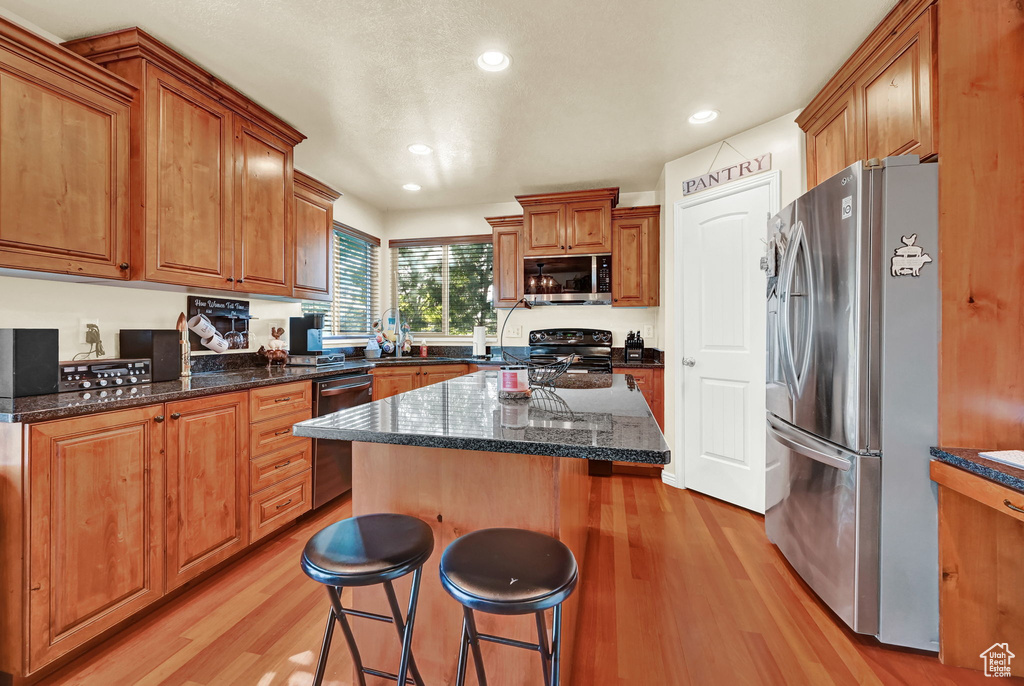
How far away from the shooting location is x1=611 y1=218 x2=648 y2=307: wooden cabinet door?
3.86m

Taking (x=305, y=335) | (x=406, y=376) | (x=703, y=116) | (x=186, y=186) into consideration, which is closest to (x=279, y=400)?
(x=305, y=335)

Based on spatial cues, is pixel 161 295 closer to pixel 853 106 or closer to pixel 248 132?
pixel 248 132

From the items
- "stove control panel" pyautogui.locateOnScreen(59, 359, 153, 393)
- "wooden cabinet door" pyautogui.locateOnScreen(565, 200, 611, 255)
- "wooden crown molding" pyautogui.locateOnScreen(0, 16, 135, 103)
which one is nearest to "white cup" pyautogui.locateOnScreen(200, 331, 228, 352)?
"stove control panel" pyautogui.locateOnScreen(59, 359, 153, 393)

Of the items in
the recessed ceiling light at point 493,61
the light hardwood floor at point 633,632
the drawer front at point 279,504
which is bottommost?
the light hardwood floor at point 633,632

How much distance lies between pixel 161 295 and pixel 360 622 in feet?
6.97

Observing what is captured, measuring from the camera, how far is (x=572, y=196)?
3.84 m

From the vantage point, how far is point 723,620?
174 centimetres

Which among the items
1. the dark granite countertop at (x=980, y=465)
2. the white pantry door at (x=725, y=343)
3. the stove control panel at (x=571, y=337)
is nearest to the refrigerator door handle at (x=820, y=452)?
the dark granite countertop at (x=980, y=465)

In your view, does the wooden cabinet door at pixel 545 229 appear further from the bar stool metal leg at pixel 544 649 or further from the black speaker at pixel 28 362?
the bar stool metal leg at pixel 544 649

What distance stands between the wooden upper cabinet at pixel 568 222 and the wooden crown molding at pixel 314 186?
5.31 feet

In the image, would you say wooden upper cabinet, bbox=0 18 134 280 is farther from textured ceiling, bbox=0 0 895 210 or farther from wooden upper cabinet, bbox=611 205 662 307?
wooden upper cabinet, bbox=611 205 662 307

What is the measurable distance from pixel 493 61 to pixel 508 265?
7.21 feet

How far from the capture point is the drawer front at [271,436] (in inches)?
87.7

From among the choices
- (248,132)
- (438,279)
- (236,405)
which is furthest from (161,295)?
(438,279)
